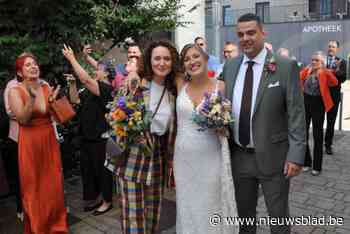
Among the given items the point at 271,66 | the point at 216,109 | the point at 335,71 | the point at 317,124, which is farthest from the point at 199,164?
the point at 335,71

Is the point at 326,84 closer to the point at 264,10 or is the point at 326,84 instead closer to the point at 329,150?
the point at 329,150

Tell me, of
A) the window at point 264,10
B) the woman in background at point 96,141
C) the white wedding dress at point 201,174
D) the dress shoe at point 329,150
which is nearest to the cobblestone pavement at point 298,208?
the woman in background at point 96,141

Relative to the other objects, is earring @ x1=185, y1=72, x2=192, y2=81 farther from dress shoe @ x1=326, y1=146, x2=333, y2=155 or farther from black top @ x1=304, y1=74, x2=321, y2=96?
dress shoe @ x1=326, y1=146, x2=333, y2=155

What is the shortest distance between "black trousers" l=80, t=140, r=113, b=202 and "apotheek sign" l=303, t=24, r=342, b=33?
84.8 ft

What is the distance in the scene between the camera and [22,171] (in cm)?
A: 395

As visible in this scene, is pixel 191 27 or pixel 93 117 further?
pixel 191 27

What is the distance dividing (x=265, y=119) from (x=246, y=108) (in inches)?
7.3

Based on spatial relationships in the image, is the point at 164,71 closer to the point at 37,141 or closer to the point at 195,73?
the point at 195,73

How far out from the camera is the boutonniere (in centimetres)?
292

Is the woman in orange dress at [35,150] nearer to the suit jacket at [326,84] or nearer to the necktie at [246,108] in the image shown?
the necktie at [246,108]

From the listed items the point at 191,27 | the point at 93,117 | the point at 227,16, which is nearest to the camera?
the point at 93,117

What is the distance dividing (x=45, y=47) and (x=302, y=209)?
4103mm

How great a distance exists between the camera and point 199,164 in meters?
3.14

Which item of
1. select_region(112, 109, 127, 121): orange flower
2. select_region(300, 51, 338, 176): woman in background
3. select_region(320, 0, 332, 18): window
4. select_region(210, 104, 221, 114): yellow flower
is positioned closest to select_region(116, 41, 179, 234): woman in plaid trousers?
select_region(112, 109, 127, 121): orange flower
